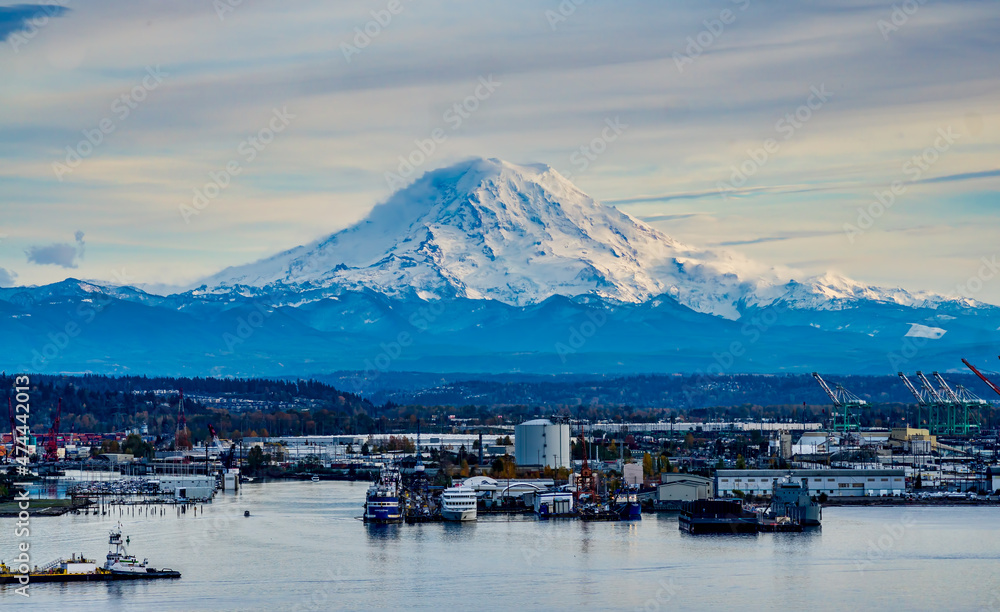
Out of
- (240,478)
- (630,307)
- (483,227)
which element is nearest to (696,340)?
(630,307)

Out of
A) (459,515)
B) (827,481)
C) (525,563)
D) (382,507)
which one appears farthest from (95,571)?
(827,481)

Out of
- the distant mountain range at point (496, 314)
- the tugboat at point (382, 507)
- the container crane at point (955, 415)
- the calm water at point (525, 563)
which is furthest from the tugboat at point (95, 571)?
the distant mountain range at point (496, 314)

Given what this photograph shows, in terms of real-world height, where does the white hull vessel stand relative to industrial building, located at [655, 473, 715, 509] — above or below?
below

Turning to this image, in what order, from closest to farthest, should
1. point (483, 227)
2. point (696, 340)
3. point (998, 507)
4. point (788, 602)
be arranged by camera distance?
point (788, 602)
point (998, 507)
point (696, 340)
point (483, 227)

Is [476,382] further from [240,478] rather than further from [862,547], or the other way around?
[862,547]

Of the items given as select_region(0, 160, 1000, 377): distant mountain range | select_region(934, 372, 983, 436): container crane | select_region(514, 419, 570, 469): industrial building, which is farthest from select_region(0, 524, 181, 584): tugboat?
select_region(0, 160, 1000, 377): distant mountain range

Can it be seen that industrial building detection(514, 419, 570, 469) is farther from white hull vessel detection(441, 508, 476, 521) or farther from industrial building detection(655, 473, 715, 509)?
white hull vessel detection(441, 508, 476, 521)
